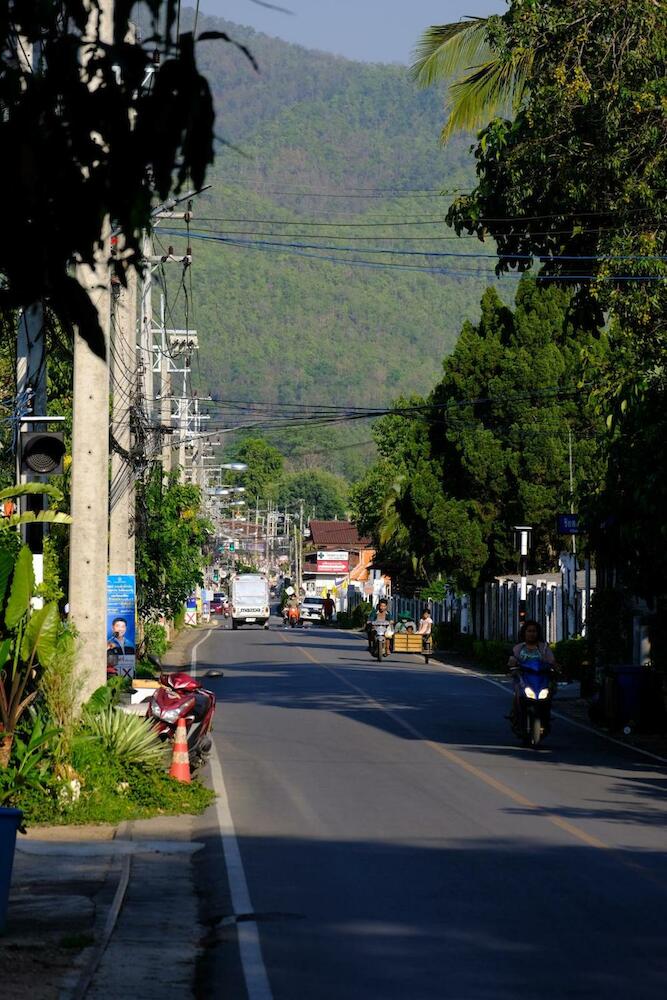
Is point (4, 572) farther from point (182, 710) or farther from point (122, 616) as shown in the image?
point (122, 616)

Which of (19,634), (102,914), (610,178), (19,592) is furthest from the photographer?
(610,178)

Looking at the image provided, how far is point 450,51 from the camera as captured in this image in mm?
27156

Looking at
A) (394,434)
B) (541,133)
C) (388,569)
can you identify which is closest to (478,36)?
(541,133)

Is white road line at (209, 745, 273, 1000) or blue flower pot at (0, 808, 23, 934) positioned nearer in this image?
white road line at (209, 745, 273, 1000)

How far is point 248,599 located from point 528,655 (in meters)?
67.0

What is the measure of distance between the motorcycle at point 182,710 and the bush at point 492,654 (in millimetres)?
26803

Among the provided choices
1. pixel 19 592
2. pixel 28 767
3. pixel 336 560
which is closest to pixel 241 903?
pixel 28 767

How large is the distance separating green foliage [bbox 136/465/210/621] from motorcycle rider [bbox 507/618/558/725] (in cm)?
1297

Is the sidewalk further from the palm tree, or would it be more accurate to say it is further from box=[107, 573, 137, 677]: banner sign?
the palm tree

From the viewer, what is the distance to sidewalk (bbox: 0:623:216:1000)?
924cm

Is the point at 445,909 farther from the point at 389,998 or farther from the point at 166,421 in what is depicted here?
the point at 166,421

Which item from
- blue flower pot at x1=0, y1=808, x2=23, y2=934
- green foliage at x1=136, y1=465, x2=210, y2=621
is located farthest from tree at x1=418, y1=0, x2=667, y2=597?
blue flower pot at x1=0, y1=808, x2=23, y2=934

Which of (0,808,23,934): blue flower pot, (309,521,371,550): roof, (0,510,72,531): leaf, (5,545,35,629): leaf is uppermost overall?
(309,521,371,550): roof

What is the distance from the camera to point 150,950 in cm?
1013
